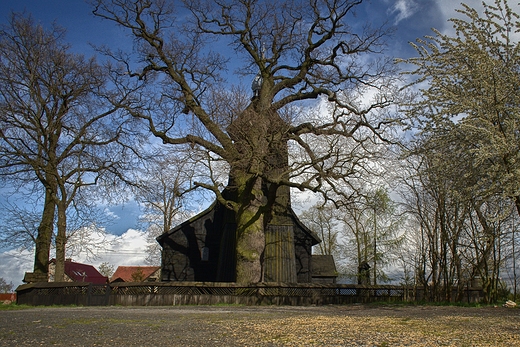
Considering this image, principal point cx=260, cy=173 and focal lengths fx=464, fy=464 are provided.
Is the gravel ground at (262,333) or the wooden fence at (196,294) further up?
the gravel ground at (262,333)

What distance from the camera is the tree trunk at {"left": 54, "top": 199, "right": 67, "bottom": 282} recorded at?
2041cm

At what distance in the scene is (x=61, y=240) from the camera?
807 inches

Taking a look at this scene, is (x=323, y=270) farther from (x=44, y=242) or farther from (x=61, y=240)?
(x=44, y=242)

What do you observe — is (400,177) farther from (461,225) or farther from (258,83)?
(258,83)

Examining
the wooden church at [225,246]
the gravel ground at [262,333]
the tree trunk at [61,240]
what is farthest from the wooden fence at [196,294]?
the gravel ground at [262,333]

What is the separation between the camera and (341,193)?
19672 millimetres

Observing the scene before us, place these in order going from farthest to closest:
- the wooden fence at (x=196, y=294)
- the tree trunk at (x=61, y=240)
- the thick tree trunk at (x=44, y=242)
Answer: the tree trunk at (x=61, y=240) < the thick tree trunk at (x=44, y=242) < the wooden fence at (x=196, y=294)

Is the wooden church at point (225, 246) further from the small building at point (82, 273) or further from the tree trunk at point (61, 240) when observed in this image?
the small building at point (82, 273)

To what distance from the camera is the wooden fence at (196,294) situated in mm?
15953

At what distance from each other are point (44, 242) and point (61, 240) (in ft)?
2.31

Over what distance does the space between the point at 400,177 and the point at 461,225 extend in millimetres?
3549

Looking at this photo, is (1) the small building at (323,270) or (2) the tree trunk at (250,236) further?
(1) the small building at (323,270)

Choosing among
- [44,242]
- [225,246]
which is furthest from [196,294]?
[225,246]

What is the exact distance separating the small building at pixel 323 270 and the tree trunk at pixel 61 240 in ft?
62.7
